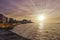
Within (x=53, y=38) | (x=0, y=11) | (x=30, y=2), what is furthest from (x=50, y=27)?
(x=0, y=11)

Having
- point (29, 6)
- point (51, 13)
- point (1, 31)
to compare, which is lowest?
point (1, 31)

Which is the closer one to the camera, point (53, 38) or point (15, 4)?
point (53, 38)

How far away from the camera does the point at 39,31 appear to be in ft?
7.16

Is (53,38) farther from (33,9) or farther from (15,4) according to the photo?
(15,4)

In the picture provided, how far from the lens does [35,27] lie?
219 centimetres

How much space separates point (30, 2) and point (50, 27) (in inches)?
20.6

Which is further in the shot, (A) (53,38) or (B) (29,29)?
(B) (29,29)

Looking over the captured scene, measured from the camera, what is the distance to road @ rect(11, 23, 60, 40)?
2.11 meters

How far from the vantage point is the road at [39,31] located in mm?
2105

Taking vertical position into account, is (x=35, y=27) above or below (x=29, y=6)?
below

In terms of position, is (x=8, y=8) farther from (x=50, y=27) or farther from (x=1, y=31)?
(x=50, y=27)

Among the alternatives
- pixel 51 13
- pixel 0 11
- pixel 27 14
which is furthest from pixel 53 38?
pixel 0 11

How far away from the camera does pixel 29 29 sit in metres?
2.29

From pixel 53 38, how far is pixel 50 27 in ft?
0.70
